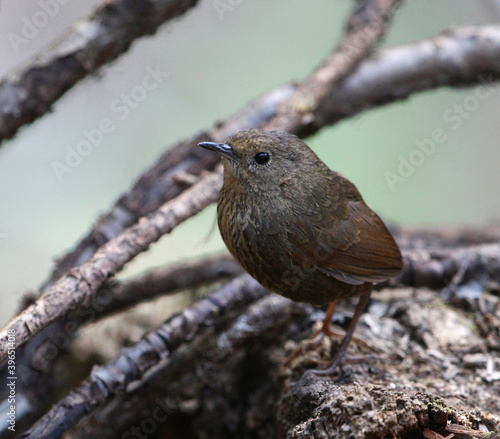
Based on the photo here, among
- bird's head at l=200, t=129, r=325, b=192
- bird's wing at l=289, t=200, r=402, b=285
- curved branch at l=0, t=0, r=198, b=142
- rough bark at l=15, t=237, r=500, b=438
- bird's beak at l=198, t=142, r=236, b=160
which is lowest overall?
rough bark at l=15, t=237, r=500, b=438

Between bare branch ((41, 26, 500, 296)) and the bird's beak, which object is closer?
the bird's beak

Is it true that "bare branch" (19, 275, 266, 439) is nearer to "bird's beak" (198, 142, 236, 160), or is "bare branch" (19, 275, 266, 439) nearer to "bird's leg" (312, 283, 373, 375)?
"bird's leg" (312, 283, 373, 375)

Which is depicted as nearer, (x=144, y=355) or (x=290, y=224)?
(x=290, y=224)

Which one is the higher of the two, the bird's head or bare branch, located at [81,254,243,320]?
the bird's head

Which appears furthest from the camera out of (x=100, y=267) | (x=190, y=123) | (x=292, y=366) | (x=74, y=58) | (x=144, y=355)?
(x=190, y=123)

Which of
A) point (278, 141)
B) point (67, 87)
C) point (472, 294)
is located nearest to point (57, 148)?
point (67, 87)

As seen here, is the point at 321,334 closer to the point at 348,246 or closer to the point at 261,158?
the point at 348,246

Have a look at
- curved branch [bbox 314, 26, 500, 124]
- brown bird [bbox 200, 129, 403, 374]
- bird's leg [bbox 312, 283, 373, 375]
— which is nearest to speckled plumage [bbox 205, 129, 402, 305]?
brown bird [bbox 200, 129, 403, 374]

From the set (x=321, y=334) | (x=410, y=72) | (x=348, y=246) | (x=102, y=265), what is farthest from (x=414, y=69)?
(x=102, y=265)
